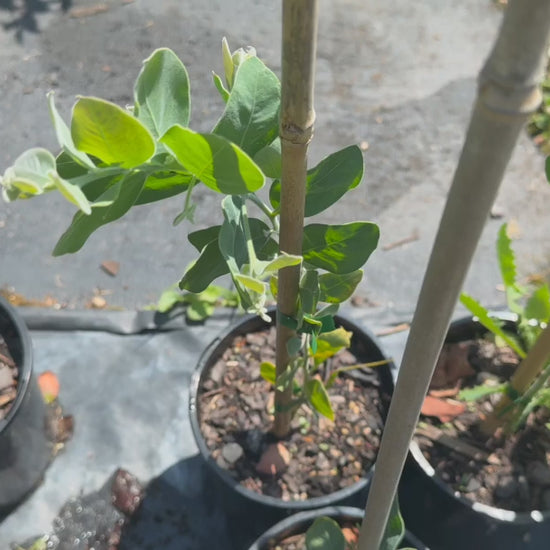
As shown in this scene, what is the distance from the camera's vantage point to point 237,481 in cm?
115

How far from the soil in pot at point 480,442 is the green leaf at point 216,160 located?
2.82 feet

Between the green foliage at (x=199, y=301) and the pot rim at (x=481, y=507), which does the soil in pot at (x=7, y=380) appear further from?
the pot rim at (x=481, y=507)

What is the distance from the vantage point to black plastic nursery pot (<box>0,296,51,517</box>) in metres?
1.27

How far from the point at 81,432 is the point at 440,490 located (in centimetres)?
84

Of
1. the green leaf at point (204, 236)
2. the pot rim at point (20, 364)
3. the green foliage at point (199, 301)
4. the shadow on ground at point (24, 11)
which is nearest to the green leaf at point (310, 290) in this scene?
the green leaf at point (204, 236)

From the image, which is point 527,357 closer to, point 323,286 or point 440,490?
point 440,490

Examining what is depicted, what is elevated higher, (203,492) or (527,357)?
→ (527,357)

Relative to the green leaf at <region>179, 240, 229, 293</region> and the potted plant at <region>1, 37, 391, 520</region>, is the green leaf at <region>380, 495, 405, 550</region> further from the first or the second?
the green leaf at <region>179, 240, 229, 293</region>

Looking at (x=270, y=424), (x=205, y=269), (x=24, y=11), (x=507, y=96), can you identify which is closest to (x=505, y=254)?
(x=270, y=424)

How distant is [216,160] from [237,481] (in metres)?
0.80

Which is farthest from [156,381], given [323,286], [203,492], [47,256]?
[323,286]

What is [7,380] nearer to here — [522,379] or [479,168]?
[522,379]

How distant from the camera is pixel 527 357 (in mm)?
1075

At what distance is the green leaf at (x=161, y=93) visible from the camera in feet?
1.87
